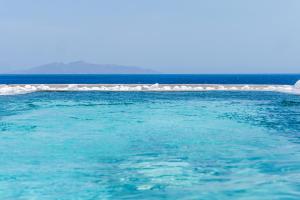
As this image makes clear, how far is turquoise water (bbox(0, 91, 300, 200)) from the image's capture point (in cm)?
1030

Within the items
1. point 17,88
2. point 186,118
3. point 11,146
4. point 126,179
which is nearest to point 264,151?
point 126,179

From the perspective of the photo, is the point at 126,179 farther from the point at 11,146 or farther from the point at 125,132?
the point at 125,132

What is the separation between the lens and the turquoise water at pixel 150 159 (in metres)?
10.3

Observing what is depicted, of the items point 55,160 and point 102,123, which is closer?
point 55,160

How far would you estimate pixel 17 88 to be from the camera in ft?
186

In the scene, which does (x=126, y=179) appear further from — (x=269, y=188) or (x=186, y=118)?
(x=186, y=118)

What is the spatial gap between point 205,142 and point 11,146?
7601mm

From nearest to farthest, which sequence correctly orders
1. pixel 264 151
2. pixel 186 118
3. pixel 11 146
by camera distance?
pixel 264 151
pixel 11 146
pixel 186 118

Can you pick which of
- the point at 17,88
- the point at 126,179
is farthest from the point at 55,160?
the point at 17,88

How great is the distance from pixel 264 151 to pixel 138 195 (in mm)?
6828

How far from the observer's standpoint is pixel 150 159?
1383 centimetres

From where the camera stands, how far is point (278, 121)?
80.7ft

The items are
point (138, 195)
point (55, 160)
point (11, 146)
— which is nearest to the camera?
point (138, 195)

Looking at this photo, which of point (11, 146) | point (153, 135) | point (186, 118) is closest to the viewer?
point (11, 146)
